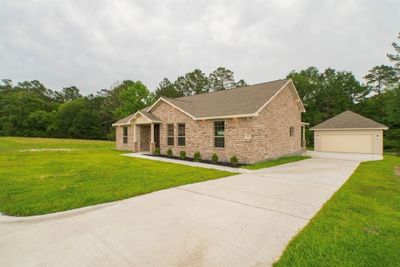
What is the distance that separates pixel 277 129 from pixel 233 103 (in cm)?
354

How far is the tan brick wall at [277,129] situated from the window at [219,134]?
2.00 m

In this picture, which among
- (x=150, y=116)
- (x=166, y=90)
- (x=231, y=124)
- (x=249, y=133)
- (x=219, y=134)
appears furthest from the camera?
(x=166, y=90)

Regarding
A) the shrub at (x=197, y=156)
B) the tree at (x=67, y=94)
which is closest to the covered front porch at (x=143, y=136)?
the shrub at (x=197, y=156)

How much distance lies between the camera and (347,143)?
18.9 m

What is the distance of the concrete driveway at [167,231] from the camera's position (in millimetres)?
2631

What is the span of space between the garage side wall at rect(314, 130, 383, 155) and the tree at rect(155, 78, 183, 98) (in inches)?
1220

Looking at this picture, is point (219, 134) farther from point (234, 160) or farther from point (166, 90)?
point (166, 90)

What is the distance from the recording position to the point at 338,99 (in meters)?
31.1

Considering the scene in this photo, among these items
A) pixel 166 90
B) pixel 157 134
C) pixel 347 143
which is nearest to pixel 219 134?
pixel 157 134

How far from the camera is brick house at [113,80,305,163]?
11664 mm

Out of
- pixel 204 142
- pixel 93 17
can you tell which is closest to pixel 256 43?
pixel 204 142

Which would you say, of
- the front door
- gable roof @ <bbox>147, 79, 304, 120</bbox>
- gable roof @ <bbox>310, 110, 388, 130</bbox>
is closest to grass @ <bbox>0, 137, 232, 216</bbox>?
gable roof @ <bbox>147, 79, 304, 120</bbox>

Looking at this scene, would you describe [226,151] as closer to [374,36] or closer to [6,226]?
[6,226]

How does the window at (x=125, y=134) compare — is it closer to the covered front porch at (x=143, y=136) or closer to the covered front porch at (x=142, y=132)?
the covered front porch at (x=142, y=132)
